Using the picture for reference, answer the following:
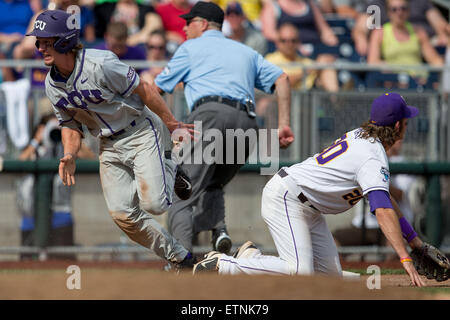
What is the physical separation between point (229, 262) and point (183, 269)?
2.26 ft

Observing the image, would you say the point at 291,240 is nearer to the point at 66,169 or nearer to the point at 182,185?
the point at 182,185

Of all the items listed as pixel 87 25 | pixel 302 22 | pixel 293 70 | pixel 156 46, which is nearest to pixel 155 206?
pixel 293 70

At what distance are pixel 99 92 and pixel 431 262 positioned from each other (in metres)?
2.68

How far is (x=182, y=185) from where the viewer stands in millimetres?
6613

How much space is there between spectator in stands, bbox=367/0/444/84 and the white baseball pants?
5194 mm

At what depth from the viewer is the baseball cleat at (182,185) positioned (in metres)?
6.60

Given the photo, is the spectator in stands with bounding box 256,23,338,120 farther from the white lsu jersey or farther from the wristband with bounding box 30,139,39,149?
the white lsu jersey

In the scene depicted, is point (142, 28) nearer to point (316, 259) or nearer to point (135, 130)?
point (135, 130)

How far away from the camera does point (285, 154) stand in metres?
9.48

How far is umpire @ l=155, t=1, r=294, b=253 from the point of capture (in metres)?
7.02

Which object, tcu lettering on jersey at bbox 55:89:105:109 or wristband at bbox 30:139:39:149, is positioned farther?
wristband at bbox 30:139:39:149

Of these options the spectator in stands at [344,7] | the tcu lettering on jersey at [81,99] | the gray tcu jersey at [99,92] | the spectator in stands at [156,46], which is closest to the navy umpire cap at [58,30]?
the gray tcu jersey at [99,92]

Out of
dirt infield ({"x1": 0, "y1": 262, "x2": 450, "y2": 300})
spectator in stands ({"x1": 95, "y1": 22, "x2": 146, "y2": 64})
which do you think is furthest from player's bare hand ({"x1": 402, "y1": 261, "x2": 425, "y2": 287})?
spectator in stands ({"x1": 95, "y1": 22, "x2": 146, "y2": 64})

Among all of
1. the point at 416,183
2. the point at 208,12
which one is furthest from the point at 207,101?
the point at 416,183
